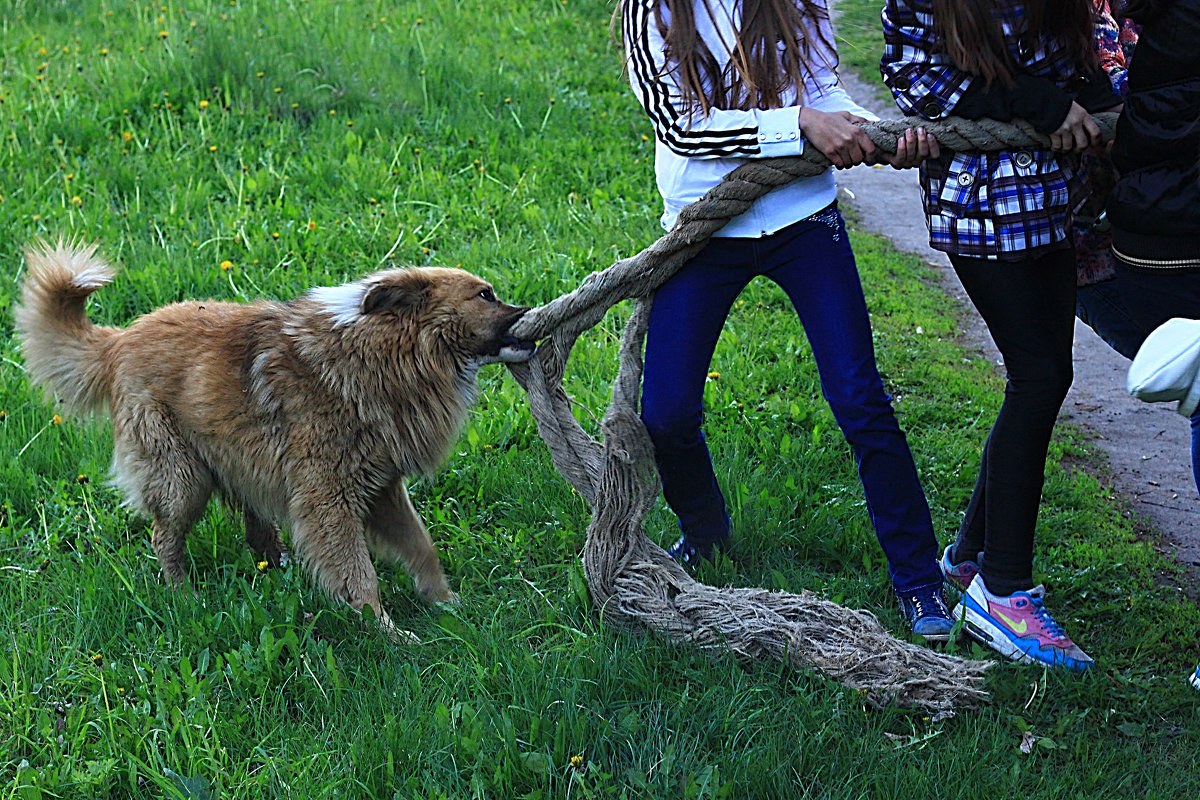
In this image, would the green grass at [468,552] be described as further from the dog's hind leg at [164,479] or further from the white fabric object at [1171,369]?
the white fabric object at [1171,369]

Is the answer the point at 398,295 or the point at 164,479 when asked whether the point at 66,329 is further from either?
the point at 398,295

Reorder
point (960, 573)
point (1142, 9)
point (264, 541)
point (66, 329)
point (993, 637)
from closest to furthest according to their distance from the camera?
point (1142, 9) → point (993, 637) → point (960, 573) → point (66, 329) → point (264, 541)

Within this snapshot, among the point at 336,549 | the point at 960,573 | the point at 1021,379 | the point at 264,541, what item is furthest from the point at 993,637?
the point at 264,541

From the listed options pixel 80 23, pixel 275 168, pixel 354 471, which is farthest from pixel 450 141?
pixel 354 471

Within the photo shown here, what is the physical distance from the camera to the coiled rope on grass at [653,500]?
2.92 meters

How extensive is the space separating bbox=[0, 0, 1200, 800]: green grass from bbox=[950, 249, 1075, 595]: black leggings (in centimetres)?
35

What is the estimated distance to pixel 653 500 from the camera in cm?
330

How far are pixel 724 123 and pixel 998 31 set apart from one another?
28.4 inches

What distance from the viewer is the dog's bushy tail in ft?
13.1

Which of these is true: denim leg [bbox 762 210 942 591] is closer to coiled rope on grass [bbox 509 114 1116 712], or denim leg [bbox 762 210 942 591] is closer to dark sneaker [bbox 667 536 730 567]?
coiled rope on grass [bbox 509 114 1116 712]

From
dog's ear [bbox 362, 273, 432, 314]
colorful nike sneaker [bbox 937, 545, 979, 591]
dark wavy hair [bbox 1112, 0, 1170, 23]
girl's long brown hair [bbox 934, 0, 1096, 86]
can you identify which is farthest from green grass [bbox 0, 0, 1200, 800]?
dark wavy hair [bbox 1112, 0, 1170, 23]

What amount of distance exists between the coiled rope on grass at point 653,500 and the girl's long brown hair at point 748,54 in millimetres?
193

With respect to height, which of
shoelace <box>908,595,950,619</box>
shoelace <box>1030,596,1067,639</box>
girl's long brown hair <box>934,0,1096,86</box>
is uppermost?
girl's long brown hair <box>934,0,1096,86</box>

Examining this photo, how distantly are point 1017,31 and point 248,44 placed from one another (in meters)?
6.80
